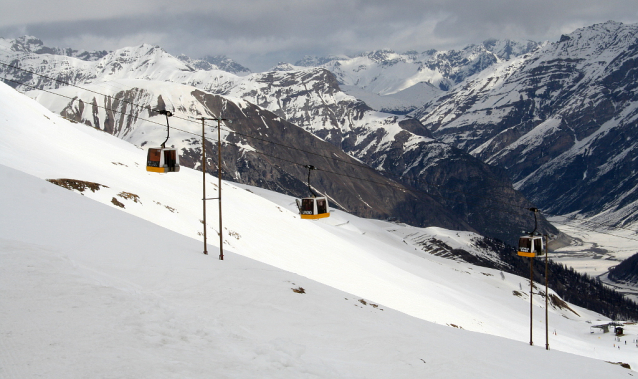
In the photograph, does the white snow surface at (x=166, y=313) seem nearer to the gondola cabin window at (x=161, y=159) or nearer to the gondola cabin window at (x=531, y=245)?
the gondola cabin window at (x=161, y=159)

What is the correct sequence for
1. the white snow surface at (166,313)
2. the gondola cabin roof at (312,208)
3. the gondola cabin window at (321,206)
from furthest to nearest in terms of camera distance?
the gondola cabin window at (321,206)
the gondola cabin roof at (312,208)
the white snow surface at (166,313)

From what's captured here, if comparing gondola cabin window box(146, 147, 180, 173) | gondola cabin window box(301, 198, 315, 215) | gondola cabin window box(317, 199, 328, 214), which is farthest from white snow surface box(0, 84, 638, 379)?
gondola cabin window box(317, 199, 328, 214)

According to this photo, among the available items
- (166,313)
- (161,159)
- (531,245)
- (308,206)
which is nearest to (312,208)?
(308,206)

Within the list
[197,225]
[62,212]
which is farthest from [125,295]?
[197,225]

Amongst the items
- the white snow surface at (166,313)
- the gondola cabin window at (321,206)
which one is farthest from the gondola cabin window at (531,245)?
the gondola cabin window at (321,206)

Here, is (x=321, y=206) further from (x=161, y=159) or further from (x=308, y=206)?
(x=161, y=159)

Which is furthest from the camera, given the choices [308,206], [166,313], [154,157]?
[308,206]

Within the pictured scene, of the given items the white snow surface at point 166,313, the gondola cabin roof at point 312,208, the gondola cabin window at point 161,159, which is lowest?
the white snow surface at point 166,313

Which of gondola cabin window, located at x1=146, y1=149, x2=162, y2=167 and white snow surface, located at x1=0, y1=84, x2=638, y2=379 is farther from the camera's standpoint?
gondola cabin window, located at x1=146, y1=149, x2=162, y2=167

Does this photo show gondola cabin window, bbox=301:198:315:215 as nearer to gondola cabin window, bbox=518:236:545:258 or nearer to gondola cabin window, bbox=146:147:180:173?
gondola cabin window, bbox=146:147:180:173

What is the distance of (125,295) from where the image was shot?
21.6 m

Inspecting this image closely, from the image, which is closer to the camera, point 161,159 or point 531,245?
point 161,159

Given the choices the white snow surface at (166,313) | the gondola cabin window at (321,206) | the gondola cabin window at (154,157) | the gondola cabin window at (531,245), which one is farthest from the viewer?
the gondola cabin window at (531,245)

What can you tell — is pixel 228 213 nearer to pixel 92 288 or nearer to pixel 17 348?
pixel 92 288
